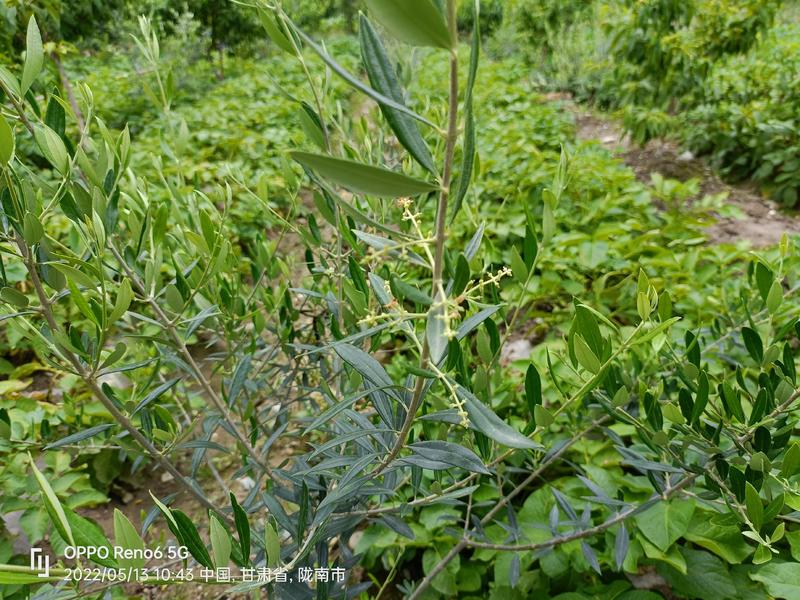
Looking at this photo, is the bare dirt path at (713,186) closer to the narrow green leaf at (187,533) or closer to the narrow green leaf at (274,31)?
the narrow green leaf at (274,31)

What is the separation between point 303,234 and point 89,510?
4.58ft

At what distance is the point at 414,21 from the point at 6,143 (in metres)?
0.49

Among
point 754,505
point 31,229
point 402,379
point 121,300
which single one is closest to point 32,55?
point 31,229

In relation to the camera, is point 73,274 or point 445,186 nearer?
point 445,186

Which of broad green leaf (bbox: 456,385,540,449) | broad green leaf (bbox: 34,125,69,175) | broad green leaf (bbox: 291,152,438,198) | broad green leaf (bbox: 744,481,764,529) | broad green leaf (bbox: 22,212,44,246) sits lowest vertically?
broad green leaf (bbox: 744,481,764,529)

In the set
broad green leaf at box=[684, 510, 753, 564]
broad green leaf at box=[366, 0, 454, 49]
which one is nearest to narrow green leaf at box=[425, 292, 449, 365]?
broad green leaf at box=[366, 0, 454, 49]

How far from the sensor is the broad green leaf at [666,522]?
3.42ft

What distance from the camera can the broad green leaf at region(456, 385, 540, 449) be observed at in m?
0.48

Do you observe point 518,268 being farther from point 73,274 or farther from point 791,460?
point 73,274

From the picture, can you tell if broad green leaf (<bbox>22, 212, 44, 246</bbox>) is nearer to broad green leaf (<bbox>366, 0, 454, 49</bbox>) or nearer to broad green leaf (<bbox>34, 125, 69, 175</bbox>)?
broad green leaf (<bbox>34, 125, 69, 175</bbox>)

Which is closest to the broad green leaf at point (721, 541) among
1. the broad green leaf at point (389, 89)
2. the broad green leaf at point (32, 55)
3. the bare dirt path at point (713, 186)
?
the broad green leaf at point (389, 89)

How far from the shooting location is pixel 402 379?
5.54ft

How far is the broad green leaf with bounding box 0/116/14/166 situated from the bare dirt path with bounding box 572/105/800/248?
9.00 feet

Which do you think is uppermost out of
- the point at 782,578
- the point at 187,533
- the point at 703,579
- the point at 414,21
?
the point at 414,21
